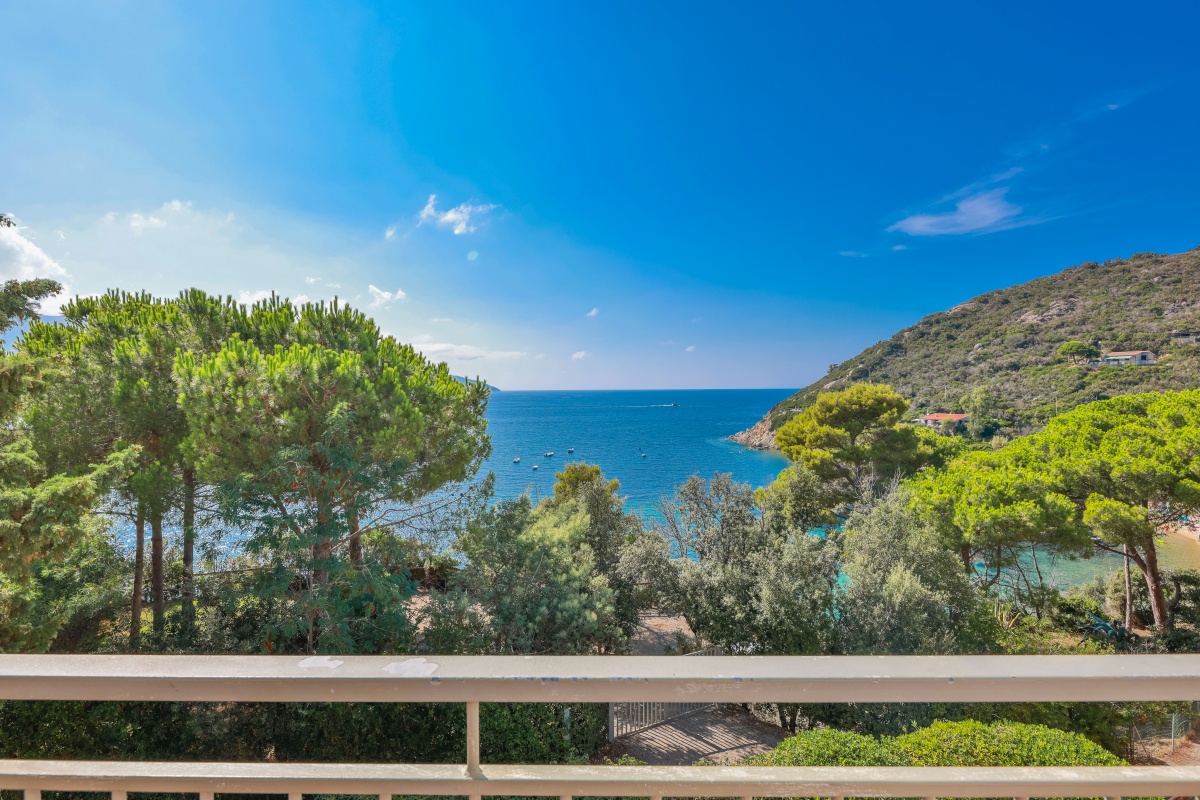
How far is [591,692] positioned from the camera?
36.0 inches

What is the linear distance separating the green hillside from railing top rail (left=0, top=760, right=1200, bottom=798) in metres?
36.9

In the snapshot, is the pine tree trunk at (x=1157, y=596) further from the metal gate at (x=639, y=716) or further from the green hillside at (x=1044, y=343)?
the green hillside at (x=1044, y=343)

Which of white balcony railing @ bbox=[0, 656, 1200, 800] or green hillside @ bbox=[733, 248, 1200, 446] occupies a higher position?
green hillside @ bbox=[733, 248, 1200, 446]

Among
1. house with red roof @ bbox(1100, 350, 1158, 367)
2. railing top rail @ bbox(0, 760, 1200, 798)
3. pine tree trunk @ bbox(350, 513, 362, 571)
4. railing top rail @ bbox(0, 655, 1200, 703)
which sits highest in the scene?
house with red roof @ bbox(1100, 350, 1158, 367)

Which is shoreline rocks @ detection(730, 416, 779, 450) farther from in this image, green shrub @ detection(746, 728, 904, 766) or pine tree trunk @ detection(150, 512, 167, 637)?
pine tree trunk @ detection(150, 512, 167, 637)

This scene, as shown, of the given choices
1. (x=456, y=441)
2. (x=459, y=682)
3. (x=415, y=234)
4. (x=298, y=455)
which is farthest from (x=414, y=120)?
(x=459, y=682)

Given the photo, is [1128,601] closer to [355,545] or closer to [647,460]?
[355,545]

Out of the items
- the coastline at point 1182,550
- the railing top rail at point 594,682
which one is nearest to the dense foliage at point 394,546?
the railing top rail at point 594,682

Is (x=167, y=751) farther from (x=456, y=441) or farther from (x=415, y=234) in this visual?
(x=415, y=234)

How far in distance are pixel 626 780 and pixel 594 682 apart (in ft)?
0.78

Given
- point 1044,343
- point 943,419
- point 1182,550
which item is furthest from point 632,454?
point 1182,550

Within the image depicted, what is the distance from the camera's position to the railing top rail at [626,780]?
3.12 feet

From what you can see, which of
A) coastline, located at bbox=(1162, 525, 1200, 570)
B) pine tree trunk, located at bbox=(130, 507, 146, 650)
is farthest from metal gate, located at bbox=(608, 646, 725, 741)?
coastline, located at bbox=(1162, 525, 1200, 570)

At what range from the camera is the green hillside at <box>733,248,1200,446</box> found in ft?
97.7
